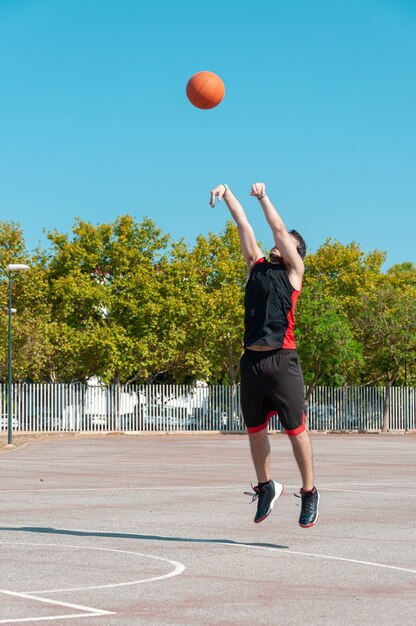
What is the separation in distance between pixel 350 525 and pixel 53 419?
39886 mm

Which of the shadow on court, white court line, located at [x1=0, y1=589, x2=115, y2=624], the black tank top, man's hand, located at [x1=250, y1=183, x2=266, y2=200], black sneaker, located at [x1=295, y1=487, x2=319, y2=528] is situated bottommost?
the shadow on court

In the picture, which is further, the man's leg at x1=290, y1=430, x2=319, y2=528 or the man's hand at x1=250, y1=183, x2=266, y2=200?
the man's hand at x1=250, y1=183, x2=266, y2=200

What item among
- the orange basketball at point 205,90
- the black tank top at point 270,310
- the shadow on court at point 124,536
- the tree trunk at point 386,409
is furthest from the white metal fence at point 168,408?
the black tank top at point 270,310

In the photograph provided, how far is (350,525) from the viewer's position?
9.55 metres

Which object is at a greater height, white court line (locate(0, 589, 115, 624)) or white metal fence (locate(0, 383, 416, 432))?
white court line (locate(0, 589, 115, 624))

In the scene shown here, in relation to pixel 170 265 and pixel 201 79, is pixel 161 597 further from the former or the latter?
pixel 170 265

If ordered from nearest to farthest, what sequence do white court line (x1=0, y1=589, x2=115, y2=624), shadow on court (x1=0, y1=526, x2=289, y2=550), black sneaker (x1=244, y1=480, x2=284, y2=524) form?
white court line (x1=0, y1=589, x2=115, y2=624) < shadow on court (x1=0, y1=526, x2=289, y2=550) < black sneaker (x1=244, y1=480, x2=284, y2=524)

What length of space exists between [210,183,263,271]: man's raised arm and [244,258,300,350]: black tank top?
11.4 inches

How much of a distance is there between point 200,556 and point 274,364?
5.50 feet

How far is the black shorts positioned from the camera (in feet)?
27.1

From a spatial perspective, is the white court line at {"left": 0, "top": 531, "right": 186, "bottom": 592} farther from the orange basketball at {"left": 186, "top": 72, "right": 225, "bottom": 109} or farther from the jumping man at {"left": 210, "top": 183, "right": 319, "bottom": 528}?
the orange basketball at {"left": 186, "top": 72, "right": 225, "bottom": 109}

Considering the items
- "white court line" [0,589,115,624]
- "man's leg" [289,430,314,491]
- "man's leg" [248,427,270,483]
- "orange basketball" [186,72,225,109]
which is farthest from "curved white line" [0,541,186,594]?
"orange basketball" [186,72,225,109]

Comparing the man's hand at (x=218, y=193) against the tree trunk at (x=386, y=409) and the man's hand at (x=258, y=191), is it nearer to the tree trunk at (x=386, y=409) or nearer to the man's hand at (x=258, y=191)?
the man's hand at (x=258, y=191)

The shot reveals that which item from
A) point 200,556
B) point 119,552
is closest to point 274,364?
point 200,556
